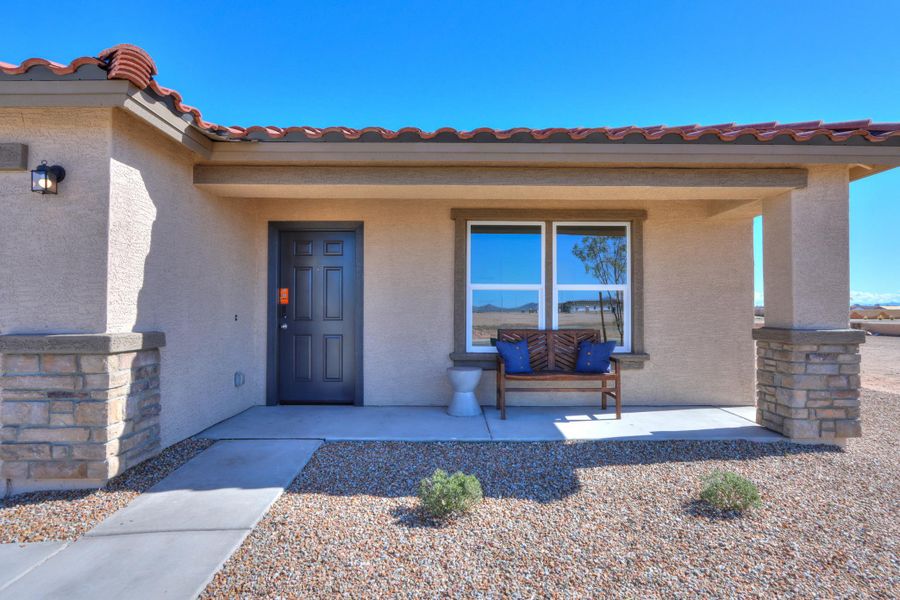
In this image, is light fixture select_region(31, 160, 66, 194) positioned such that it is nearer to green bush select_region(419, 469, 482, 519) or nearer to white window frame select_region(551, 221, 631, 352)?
green bush select_region(419, 469, 482, 519)

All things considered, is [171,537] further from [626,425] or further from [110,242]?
[626,425]

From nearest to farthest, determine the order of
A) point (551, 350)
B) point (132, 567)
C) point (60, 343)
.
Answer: point (132, 567) < point (60, 343) < point (551, 350)

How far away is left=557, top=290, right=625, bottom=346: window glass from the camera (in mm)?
5922

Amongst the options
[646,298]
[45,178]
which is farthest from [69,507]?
[646,298]

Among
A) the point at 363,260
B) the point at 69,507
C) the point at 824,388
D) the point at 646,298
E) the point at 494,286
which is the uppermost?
the point at 363,260

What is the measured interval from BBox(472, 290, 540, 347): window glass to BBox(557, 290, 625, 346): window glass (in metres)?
0.37

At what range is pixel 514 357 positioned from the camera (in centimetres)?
524

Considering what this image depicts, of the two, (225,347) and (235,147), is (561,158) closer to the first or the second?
(235,147)

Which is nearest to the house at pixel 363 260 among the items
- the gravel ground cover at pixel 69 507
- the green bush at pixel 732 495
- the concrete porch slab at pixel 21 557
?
the gravel ground cover at pixel 69 507

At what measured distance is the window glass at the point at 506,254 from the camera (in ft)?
19.4

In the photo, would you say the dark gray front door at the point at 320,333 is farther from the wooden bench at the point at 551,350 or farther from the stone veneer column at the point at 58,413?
the stone veneer column at the point at 58,413

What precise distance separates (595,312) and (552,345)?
0.87 metres

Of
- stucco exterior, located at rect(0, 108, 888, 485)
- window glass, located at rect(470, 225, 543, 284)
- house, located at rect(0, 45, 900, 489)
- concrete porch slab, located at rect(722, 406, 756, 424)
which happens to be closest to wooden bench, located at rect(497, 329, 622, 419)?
house, located at rect(0, 45, 900, 489)

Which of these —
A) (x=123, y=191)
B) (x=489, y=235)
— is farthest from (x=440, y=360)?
(x=123, y=191)
